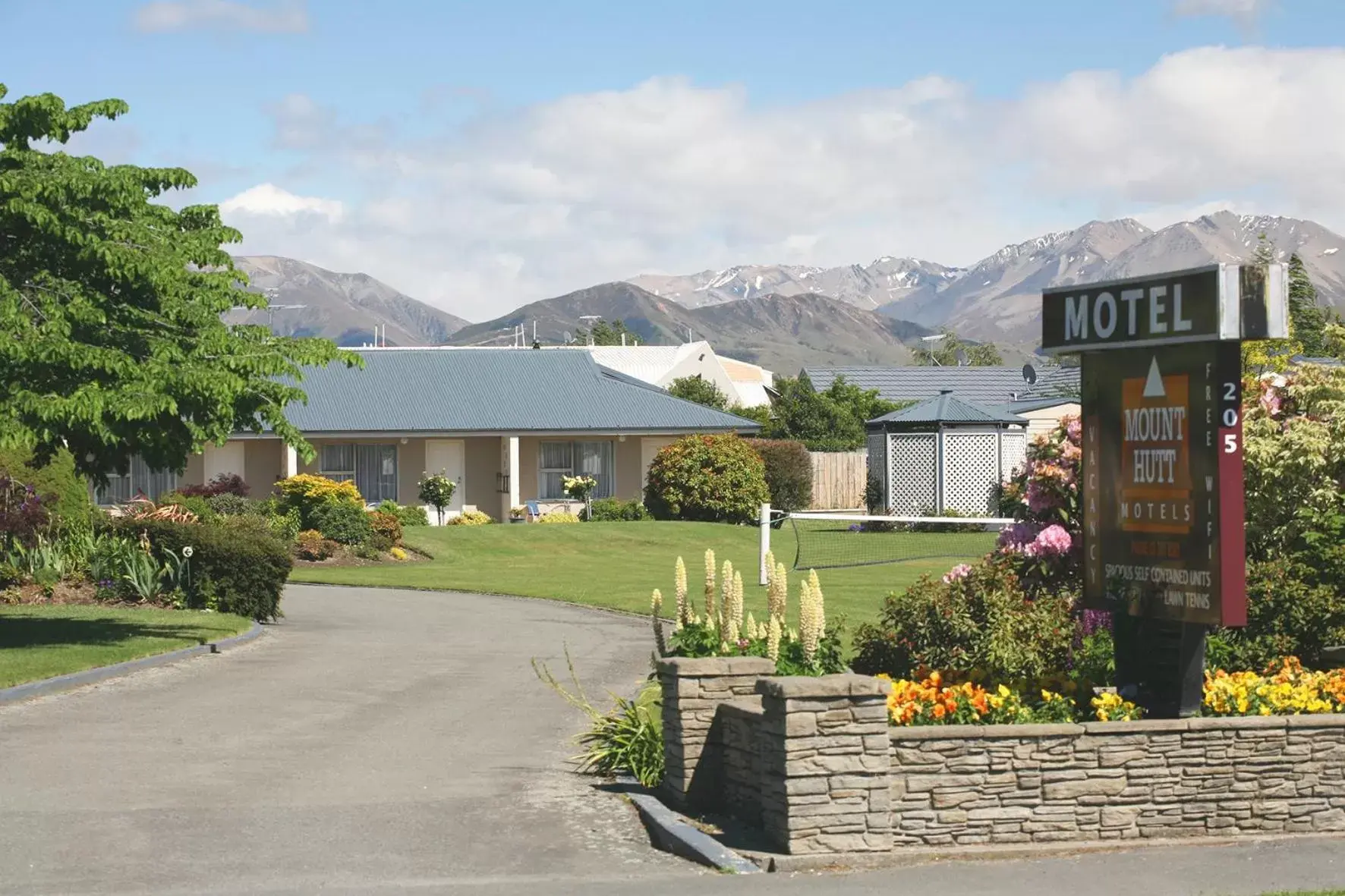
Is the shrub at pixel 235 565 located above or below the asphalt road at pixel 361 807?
above

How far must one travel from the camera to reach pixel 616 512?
46656 millimetres

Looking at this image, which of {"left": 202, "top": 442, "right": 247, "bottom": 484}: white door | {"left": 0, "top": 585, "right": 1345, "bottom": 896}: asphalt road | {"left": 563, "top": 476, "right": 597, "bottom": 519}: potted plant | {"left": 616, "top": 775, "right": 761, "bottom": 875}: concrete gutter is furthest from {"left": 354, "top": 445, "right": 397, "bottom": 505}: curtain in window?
{"left": 616, "top": 775, "right": 761, "bottom": 875}: concrete gutter

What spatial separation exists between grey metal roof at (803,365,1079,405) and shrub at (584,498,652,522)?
2408 cm

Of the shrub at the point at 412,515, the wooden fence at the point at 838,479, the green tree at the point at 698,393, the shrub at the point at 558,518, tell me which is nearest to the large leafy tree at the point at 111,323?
the shrub at the point at 412,515

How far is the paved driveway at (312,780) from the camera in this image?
32.6 feet

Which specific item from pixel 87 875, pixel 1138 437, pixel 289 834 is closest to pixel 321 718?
pixel 289 834

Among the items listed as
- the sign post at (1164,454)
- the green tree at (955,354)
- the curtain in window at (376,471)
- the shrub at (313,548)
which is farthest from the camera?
the green tree at (955,354)

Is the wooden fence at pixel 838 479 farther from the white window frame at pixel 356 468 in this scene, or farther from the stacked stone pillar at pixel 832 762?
the stacked stone pillar at pixel 832 762

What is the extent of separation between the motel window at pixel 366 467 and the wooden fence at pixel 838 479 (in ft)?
42.0

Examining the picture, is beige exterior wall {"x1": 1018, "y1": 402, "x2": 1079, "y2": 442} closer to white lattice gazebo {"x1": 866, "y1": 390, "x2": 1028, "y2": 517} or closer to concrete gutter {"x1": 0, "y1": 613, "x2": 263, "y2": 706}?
white lattice gazebo {"x1": 866, "y1": 390, "x2": 1028, "y2": 517}

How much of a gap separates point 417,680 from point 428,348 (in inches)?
1585

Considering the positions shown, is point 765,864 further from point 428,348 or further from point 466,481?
point 428,348

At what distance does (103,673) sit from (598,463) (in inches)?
1273

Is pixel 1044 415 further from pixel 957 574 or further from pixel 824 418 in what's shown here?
pixel 957 574
